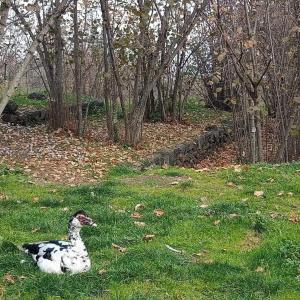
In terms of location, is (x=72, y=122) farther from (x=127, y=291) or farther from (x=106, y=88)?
(x=127, y=291)

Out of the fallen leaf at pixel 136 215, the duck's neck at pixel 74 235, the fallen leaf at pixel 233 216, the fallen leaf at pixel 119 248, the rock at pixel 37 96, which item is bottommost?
the fallen leaf at pixel 119 248

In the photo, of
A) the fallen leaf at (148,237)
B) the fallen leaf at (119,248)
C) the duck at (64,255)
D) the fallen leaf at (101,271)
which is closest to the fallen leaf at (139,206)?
the fallen leaf at (148,237)

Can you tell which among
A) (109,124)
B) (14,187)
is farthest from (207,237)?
(109,124)

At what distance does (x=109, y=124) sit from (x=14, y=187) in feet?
21.2

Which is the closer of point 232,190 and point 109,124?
point 232,190

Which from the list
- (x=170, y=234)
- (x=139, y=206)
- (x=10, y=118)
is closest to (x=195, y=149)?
(x=10, y=118)

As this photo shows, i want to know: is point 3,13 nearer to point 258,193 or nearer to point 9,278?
point 9,278

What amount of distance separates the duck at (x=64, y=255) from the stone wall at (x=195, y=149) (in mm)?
7883

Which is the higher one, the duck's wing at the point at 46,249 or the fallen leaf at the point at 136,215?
the duck's wing at the point at 46,249

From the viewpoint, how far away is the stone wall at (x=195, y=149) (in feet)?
51.5

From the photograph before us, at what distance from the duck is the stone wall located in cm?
788

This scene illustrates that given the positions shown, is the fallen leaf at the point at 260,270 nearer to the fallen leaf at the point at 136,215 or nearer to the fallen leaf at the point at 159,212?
the fallen leaf at the point at 159,212

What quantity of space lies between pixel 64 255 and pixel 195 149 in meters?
13.2

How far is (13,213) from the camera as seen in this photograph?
8.52 metres
